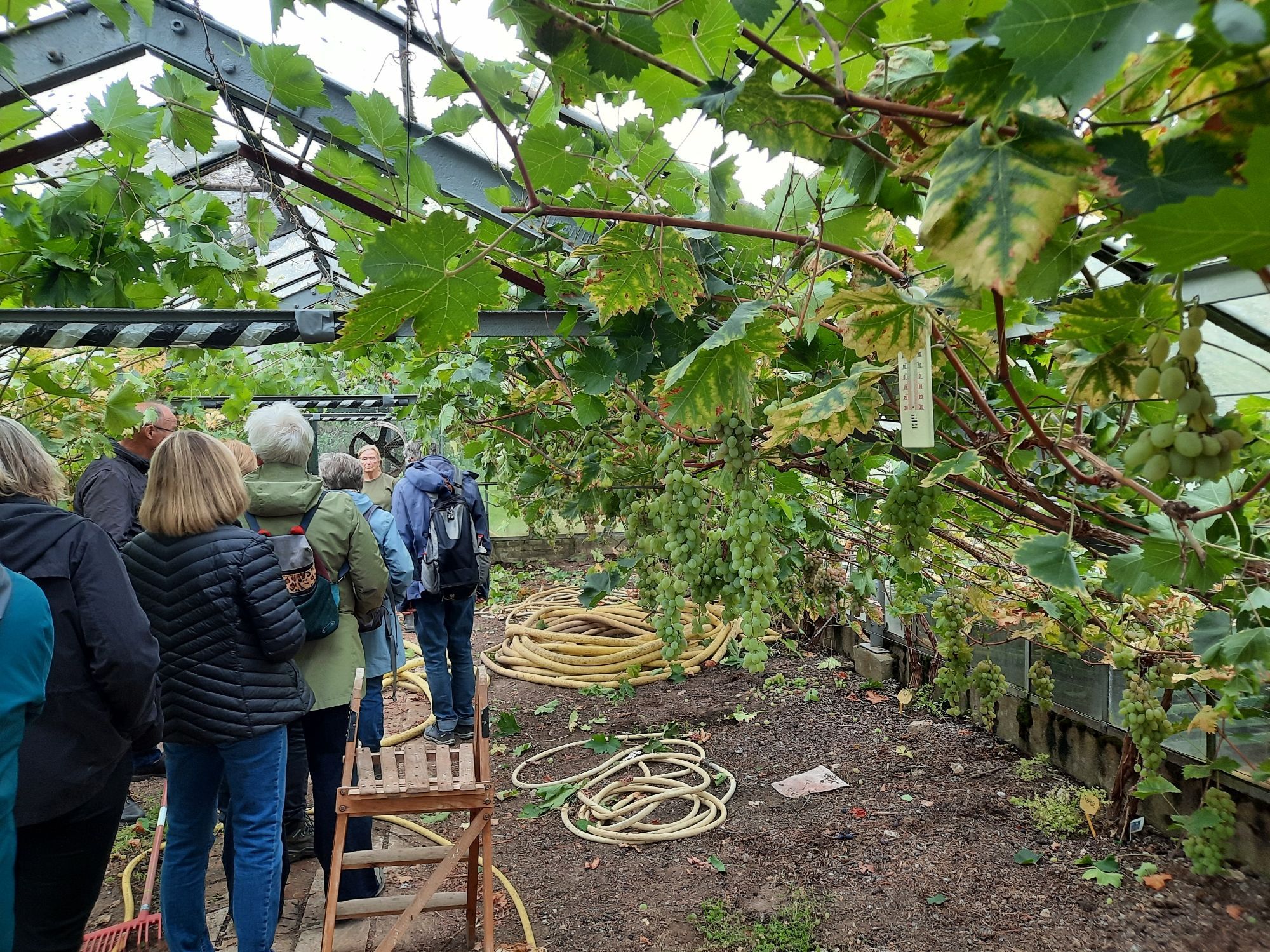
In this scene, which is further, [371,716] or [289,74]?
[371,716]

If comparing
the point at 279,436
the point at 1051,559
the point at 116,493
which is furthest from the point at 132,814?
the point at 1051,559

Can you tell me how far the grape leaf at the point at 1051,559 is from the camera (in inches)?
53.3

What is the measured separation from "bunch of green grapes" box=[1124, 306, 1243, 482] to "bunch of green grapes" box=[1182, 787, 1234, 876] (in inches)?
125

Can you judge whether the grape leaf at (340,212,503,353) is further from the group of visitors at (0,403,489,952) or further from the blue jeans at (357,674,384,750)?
the blue jeans at (357,674,384,750)

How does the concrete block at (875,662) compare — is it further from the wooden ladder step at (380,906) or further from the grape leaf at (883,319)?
the grape leaf at (883,319)

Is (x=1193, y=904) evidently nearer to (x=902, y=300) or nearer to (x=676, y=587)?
(x=676, y=587)

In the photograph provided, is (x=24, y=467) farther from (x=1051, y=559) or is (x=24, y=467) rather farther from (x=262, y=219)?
(x=1051, y=559)

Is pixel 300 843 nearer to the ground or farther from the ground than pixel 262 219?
nearer to the ground

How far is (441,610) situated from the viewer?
17.6 ft

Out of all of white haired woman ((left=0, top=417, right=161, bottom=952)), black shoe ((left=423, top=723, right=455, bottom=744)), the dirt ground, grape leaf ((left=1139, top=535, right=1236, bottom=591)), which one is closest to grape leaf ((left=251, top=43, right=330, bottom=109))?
white haired woman ((left=0, top=417, right=161, bottom=952))

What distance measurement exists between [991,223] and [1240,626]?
51.8 inches

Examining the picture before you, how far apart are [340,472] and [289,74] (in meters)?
2.51

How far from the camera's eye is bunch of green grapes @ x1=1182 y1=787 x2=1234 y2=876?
3203 mm

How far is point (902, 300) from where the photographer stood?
1.06m
